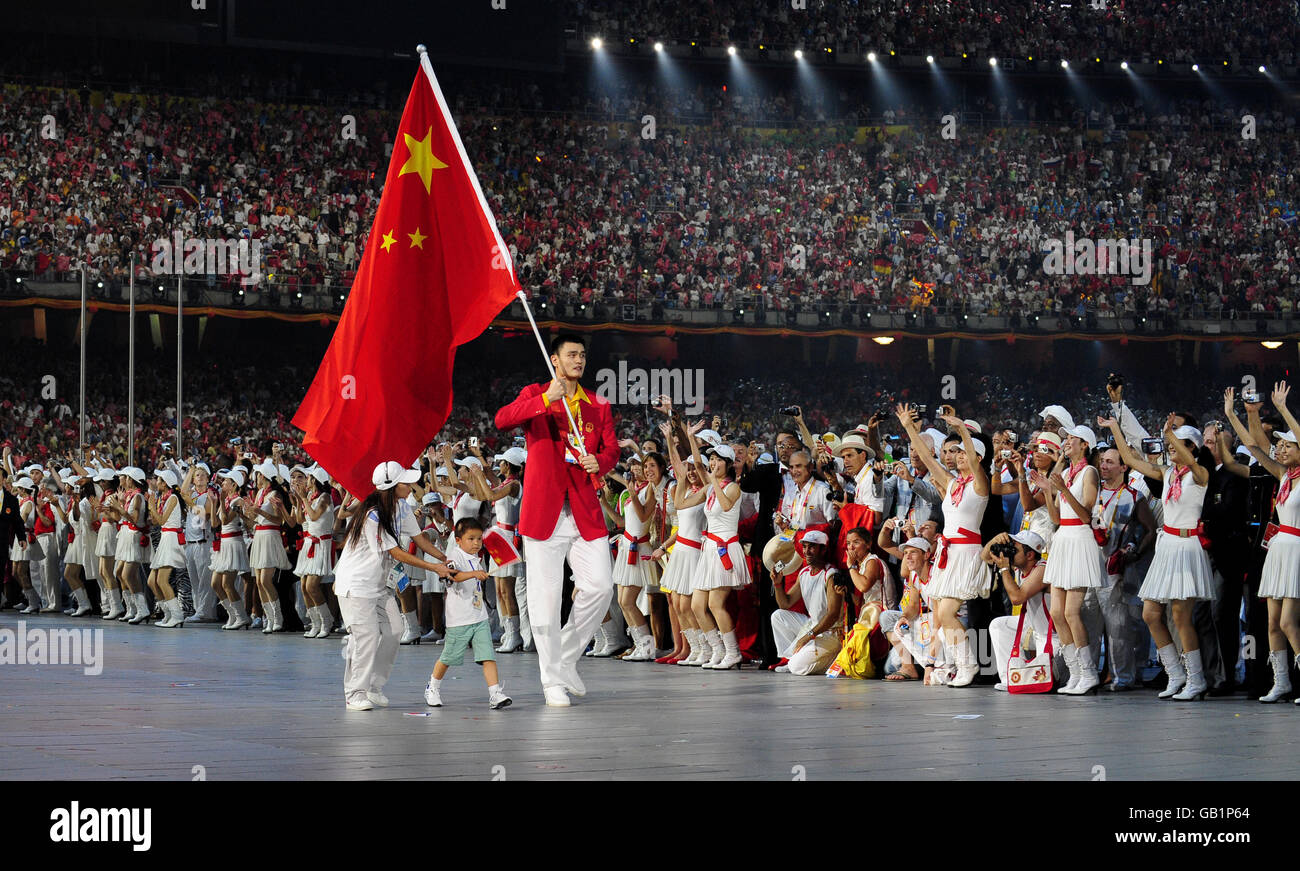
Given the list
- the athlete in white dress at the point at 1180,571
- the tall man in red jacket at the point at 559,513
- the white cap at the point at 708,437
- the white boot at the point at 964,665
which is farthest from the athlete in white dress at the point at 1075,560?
the white cap at the point at 708,437

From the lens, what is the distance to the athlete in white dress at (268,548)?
18.8 meters

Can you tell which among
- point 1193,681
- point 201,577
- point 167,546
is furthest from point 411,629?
point 1193,681

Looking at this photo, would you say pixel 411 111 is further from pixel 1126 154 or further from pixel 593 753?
pixel 1126 154

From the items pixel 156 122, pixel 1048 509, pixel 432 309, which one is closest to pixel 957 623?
pixel 1048 509

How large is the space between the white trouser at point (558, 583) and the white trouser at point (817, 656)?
3.21m

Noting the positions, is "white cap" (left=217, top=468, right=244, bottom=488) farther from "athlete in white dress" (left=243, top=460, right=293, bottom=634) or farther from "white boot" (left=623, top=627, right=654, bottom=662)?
"white boot" (left=623, top=627, right=654, bottom=662)

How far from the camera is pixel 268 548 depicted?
18.8 m

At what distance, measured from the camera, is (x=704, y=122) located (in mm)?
42906

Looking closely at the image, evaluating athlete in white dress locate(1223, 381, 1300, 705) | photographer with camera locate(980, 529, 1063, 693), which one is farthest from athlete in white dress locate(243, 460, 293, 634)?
athlete in white dress locate(1223, 381, 1300, 705)

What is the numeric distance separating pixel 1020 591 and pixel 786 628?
2629mm

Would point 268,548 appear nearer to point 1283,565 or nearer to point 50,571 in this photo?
point 50,571

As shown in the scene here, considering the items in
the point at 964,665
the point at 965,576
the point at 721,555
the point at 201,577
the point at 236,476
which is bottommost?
the point at 964,665
